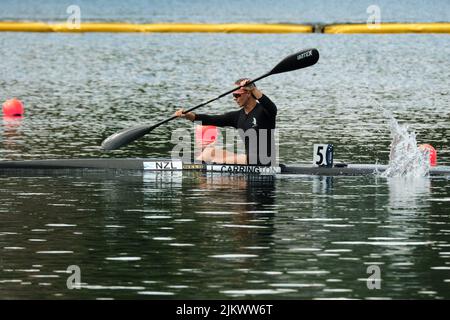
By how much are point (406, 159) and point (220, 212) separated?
486 cm

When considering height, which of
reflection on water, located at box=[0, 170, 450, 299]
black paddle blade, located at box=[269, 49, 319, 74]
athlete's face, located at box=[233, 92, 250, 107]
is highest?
black paddle blade, located at box=[269, 49, 319, 74]

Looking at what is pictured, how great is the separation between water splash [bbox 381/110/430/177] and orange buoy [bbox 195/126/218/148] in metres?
3.68

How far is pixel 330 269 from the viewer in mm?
18953

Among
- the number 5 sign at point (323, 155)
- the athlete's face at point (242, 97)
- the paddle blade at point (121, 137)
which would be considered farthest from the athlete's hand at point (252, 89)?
A: the paddle blade at point (121, 137)

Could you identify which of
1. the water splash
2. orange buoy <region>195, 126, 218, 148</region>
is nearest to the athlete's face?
the water splash

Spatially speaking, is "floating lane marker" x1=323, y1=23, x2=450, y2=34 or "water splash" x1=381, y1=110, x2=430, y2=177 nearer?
"water splash" x1=381, y1=110, x2=430, y2=177

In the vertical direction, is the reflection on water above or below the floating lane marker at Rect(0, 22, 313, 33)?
below

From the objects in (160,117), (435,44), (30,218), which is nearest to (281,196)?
(30,218)

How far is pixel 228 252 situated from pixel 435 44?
163 feet

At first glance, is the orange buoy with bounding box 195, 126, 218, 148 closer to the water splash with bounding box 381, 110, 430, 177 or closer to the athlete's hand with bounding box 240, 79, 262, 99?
the athlete's hand with bounding box 240, 79, 262, 99

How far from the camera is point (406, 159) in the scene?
88.9ft

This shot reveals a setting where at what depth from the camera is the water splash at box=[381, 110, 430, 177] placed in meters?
26.9
